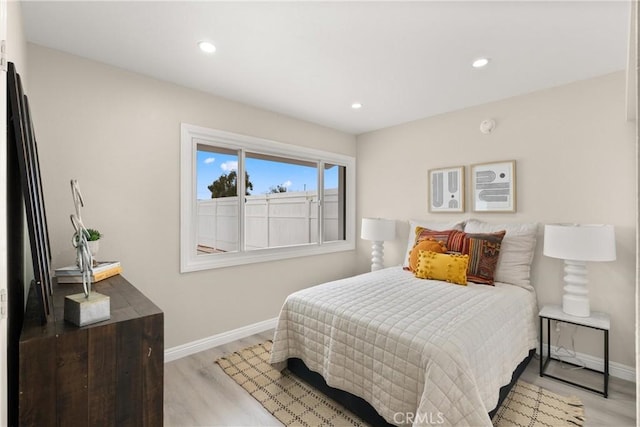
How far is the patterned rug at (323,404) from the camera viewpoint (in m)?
1.90

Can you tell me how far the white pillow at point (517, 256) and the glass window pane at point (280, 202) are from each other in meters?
2.19

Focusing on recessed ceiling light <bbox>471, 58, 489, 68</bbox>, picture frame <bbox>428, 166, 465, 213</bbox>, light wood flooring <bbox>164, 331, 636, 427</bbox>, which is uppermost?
recessed ceiling light <bbox>471, 58, 489, 68</bbox>

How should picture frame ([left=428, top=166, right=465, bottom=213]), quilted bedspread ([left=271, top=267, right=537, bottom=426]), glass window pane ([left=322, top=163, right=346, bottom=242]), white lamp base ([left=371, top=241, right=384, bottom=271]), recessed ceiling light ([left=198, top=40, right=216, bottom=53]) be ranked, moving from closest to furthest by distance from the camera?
1. quilted bedspread ([left=271, top=267, right=537, bottom=426])
2. recessed ceiling light ([left=198, top=40, right=216, bottom=53])
3. picture frame ([left=428, top=166, right=465, bottom=213])
4. white lamp base ([left=371, top=241, right=384, bottom=271])
5. glass window pane ([left=322, top=163, right=346, bottom=242])

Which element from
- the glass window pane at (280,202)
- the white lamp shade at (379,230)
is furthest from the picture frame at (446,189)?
the glass window pane at (280,202)

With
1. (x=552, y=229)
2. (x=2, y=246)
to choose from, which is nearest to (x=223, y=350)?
(x=2, y=246)

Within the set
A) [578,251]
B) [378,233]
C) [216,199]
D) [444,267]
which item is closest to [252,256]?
[216,199]

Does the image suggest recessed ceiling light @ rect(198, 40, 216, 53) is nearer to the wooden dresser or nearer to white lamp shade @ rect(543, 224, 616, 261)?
the wooden dresser

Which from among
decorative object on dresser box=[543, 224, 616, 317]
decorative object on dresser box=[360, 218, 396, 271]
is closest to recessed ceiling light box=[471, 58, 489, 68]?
decorative object on dresser box=[543, 224, 616, 317]

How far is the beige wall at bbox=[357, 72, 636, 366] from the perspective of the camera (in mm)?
2447

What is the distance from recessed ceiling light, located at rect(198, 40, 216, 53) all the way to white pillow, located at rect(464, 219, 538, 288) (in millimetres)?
2954

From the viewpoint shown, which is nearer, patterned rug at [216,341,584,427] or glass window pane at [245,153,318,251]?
patterned rug at [216,341,584,427]

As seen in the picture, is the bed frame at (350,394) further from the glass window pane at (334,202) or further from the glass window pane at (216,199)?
the glass window pane at (334,202)

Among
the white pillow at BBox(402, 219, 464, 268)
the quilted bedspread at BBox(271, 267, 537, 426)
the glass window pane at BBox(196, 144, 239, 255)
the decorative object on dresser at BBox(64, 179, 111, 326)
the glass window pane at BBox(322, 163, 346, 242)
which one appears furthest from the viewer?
the glass window pane at BBox(322, 163, 346, 242)

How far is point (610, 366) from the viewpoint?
8.17ft
